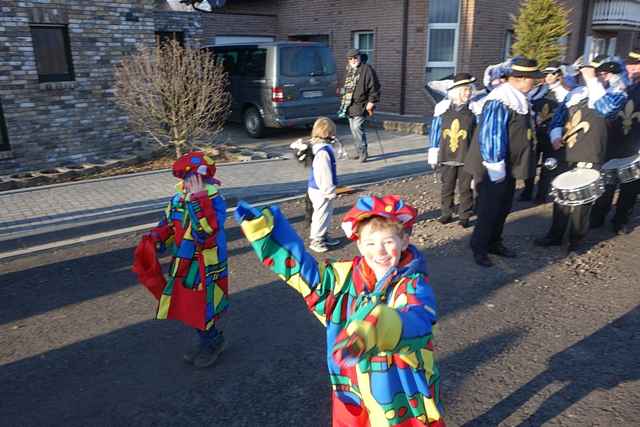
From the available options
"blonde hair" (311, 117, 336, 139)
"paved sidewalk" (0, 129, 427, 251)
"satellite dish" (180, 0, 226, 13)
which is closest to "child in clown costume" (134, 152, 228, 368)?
"blonde hair" (311, 117, 336, 139)

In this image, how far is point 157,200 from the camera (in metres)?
7.90

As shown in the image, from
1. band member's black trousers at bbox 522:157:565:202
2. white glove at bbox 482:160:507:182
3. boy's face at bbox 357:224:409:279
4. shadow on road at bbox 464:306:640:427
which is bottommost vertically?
shadow on road at bbox 464:306:640:427

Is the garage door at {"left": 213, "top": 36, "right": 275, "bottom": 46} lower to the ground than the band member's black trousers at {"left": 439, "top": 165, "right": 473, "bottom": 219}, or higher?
higher

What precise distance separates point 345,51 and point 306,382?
1630 centimetres

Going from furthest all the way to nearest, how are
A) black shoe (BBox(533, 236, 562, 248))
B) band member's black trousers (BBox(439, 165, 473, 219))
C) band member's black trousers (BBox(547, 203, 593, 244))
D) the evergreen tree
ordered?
the evergreen tree, band member's black trousers (BBox(439, 165, 473, 219)), black shoe (BBox(533, 236, 562, 248)), band member's black trousers (BBox(547, 203, 593, 244))

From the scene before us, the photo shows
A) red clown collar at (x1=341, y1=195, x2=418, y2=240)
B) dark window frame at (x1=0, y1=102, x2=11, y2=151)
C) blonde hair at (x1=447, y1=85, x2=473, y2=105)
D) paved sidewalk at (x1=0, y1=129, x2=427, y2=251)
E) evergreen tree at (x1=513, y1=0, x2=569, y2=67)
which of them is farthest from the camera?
evergreen tree at (x1=513, y1=0, x2=569, y2=67)

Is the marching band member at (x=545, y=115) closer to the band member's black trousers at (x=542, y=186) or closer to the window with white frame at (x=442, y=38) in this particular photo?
the band member's black trousers at (x=542, y=186)

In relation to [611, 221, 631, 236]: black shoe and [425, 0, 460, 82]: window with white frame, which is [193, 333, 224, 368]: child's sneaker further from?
[425, 0, 460, 82]: window with white frame

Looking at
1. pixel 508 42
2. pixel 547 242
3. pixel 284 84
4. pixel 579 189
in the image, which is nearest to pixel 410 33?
pixel 508 42

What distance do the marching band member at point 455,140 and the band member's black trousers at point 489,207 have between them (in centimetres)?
97

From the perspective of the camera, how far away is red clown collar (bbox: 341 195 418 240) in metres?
1.94

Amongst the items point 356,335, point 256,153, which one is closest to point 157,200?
point 256,153

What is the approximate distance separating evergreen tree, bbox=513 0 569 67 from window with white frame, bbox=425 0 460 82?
2.26 meters

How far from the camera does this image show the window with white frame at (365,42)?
57.8ft
